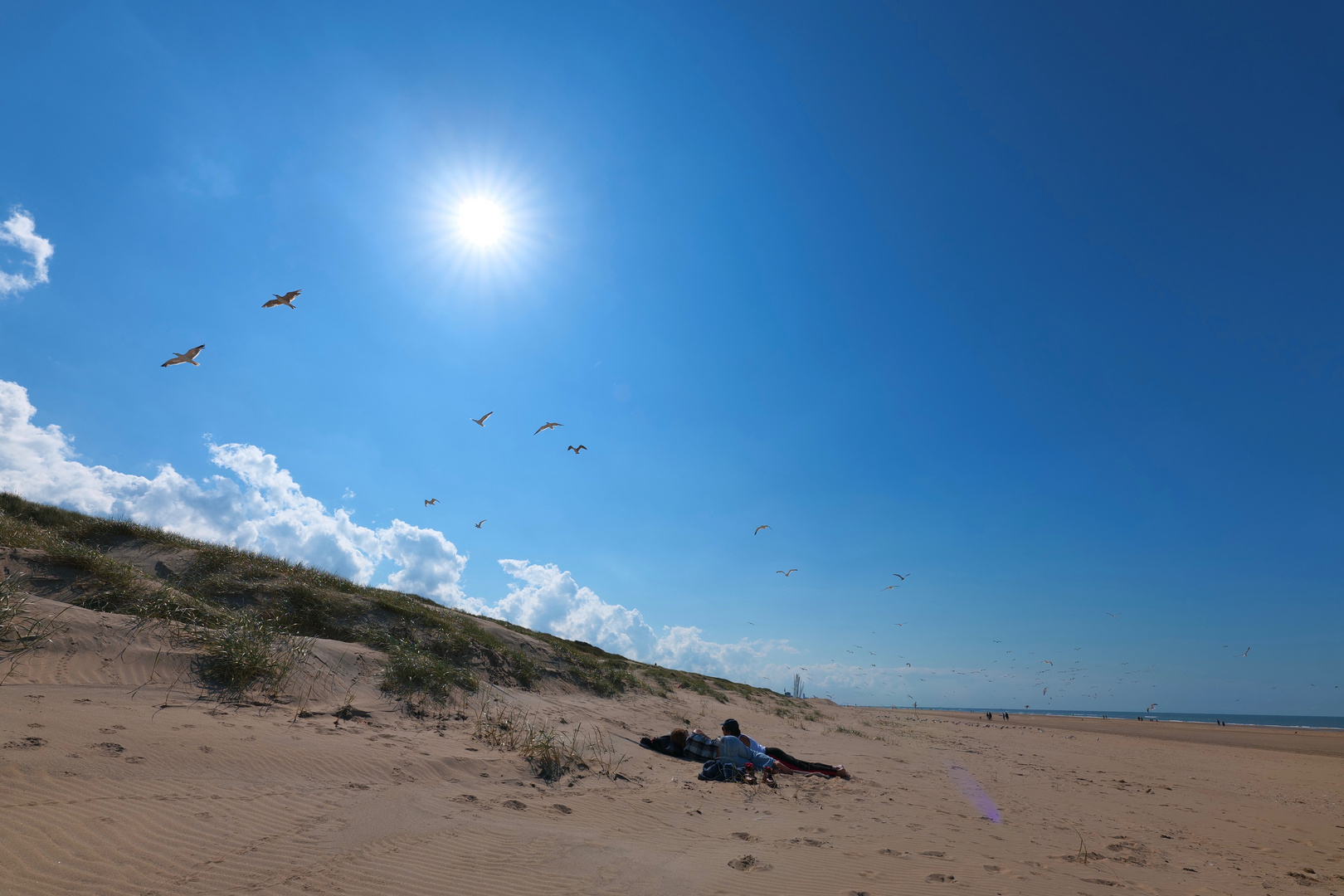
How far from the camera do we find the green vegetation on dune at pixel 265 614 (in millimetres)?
9055

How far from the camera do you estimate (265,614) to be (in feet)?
39.6

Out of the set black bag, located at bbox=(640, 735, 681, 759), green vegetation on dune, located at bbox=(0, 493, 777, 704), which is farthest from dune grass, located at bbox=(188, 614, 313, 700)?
black bag, located at bbox=(640, 735, 681, 759)

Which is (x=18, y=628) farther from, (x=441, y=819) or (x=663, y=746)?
(x=663, y=746)

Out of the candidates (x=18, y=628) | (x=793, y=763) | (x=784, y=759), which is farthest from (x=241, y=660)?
(x=793, y=763)

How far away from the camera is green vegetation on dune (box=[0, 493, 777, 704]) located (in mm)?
9055

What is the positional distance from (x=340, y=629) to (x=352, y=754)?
6462 mm

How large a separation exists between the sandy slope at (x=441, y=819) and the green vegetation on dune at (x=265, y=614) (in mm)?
605

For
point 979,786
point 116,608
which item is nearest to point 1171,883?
point 979,786

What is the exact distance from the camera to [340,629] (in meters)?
12.5

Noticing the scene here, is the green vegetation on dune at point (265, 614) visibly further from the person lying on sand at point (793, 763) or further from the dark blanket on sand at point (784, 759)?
the person lying on sand at point (793, 763)

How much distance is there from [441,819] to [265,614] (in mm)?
9044

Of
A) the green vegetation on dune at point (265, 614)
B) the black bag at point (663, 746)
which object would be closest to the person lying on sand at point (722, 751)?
the black bag at point (663, 746)

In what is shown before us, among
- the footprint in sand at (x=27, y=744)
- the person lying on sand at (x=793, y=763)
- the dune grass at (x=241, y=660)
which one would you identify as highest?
the dune grass at (x=241, y=660)

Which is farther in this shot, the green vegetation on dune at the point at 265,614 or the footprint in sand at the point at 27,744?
the green vegetation on dune at the point at 265,614
